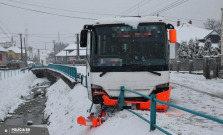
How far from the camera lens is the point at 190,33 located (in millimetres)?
46188

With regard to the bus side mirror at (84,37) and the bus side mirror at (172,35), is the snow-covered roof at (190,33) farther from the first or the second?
the bus side mirror at (84,37)

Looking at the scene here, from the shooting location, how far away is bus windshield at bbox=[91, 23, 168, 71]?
20.0 ft

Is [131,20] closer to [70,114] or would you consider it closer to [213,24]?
[70,114]

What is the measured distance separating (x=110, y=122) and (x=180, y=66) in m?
21.4

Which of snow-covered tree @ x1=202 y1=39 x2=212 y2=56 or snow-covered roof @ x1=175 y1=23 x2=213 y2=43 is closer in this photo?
snow-covered tree @ x1=202 y1=39 x2=212 y2=56

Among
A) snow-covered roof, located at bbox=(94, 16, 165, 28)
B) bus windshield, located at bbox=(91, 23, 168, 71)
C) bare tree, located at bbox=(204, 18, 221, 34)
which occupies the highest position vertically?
bare tree, located at bbox=(204, 18, 221, 34)

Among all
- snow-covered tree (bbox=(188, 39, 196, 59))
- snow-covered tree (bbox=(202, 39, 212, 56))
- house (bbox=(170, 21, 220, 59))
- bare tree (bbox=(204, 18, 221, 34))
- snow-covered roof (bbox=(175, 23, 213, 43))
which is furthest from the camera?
bare tree (bbox=(204, 18, 221, 34))

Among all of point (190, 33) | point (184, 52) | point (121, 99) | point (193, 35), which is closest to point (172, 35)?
point (121, 99)

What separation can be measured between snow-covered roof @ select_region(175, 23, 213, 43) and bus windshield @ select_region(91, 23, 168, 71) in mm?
40448

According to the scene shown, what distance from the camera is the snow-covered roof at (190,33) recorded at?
143ft

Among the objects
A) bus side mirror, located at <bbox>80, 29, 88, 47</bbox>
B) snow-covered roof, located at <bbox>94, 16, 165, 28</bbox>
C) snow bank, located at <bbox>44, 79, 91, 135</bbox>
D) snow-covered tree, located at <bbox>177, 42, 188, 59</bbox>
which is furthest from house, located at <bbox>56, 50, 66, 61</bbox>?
snow-covered roof, located at <bbox>94, 16, 165, 28</bbox>

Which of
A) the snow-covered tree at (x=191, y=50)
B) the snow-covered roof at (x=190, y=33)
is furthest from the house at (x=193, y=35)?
the snow-covered tree at (x=191, y=50)

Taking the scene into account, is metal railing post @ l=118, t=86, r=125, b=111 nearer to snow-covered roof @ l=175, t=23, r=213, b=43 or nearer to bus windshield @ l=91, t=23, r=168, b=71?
bus windshield @ l=91, t=23, r=168, b=71

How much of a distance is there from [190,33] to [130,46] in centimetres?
4450
